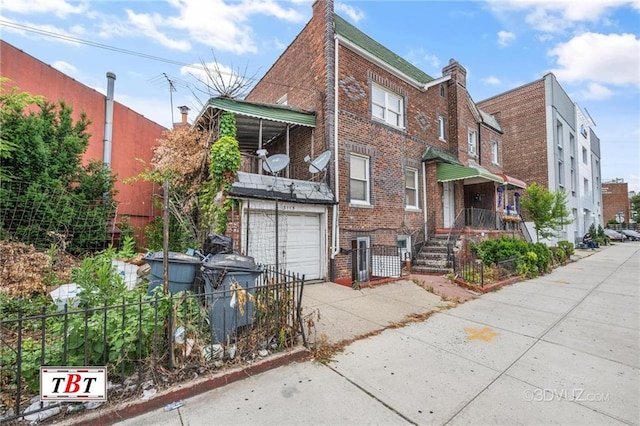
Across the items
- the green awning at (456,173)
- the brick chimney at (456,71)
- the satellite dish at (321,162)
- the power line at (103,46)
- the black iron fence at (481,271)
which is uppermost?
the brick chimney at (456,71)

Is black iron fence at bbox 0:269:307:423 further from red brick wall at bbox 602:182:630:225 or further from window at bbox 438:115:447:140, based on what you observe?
red brick wall at bbox 602:182:630:225

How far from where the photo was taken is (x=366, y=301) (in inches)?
254

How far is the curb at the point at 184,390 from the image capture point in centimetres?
254

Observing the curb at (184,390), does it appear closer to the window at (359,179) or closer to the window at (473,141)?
the window at (359,179)

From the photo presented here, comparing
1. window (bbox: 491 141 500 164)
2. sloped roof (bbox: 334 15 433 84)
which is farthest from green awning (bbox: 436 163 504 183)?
window (bbox: 491 141 500 164)

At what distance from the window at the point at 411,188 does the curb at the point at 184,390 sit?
872cm

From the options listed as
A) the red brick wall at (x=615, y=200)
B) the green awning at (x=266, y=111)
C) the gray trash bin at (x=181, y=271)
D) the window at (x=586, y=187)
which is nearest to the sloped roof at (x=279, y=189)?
the green awning at (x=266, y=111)

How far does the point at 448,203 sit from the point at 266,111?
924cm

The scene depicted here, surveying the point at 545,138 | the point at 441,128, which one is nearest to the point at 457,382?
the point at 441,128

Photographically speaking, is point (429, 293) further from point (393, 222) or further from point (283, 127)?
point (283, 127)

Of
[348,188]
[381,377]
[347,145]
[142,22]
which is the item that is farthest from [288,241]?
[142,22]

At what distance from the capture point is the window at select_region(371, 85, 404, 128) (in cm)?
1032

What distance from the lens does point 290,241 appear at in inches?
314
